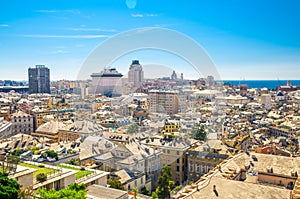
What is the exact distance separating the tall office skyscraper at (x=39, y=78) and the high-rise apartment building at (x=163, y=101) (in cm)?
2278

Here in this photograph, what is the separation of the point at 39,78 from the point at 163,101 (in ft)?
76.7

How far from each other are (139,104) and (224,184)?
1028 centimetres

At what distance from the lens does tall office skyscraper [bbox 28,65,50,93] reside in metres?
32.6

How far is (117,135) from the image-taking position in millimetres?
7902

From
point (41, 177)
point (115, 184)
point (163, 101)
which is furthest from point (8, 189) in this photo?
point (163, 101)

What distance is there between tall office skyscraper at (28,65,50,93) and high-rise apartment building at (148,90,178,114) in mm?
22781

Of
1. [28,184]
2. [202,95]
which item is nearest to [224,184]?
[28,184]

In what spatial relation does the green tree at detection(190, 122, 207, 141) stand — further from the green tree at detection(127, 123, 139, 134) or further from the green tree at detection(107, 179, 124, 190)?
the green tree at detection(107, 179, 124, 190)

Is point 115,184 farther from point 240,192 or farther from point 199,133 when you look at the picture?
point 199,133

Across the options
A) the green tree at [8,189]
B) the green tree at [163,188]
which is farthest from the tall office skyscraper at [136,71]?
the green tree at [8,189]

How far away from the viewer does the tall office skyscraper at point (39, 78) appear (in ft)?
107

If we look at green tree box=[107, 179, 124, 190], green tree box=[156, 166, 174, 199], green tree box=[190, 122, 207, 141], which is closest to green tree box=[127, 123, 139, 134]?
green tree box=[190, 122, 207, 141]

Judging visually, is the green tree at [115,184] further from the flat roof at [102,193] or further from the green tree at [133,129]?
the green tree at [133,129]

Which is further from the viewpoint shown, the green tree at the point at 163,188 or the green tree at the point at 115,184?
the green tree at the point at 163,188
